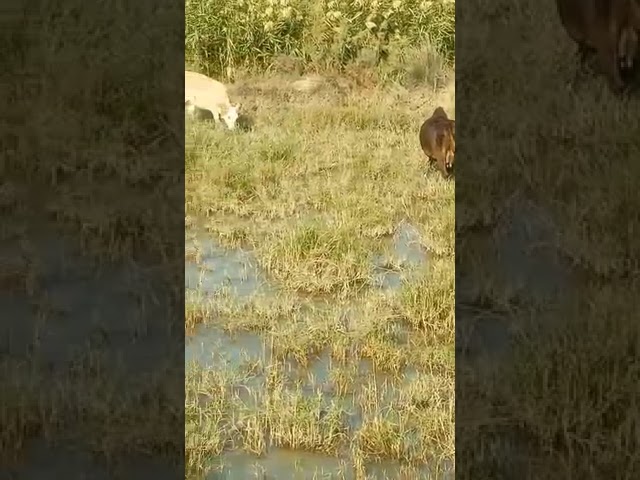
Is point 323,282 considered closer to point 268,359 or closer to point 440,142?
point 268,359

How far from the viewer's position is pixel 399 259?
171 centimetres

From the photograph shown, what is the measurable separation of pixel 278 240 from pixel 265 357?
195 mm

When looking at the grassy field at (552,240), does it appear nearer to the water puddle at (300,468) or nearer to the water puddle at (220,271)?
the water puddle at (300,468)

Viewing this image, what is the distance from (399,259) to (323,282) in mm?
131

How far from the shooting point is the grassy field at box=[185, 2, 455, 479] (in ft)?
5.56

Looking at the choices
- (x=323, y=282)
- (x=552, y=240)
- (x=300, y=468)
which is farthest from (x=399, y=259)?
(x=300, y=468)

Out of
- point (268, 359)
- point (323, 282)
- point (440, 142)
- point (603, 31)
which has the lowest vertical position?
point (268, 359)

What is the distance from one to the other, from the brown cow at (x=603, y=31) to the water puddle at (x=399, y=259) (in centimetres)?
42

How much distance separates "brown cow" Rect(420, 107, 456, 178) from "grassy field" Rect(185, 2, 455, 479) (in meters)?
0.02

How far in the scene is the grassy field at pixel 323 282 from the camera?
1.69 meters
